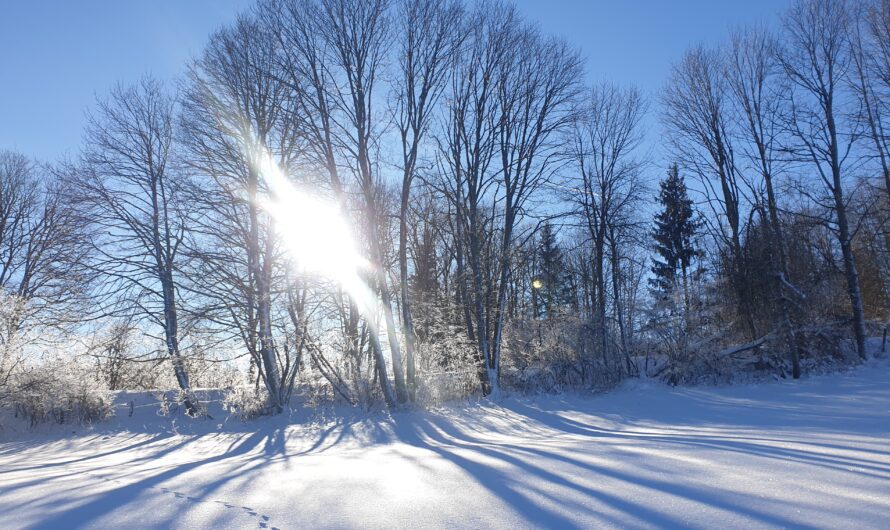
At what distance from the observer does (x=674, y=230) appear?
29.1 m

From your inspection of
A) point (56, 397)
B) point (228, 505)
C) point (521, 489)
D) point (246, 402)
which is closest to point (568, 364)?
point (246, 402)

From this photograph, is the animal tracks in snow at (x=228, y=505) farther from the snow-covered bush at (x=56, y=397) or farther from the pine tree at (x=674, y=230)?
the pine tree at (x=674, y=230)

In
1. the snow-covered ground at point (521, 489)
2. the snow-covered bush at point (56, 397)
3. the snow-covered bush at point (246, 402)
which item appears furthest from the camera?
the snow-covered bush at point (246, 402)

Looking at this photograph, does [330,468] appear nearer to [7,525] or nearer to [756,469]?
[7,525]

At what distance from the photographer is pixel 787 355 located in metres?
15.3

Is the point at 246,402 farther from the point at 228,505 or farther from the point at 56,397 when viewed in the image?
the point at 228,505

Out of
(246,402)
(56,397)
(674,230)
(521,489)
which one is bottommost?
(521,489)

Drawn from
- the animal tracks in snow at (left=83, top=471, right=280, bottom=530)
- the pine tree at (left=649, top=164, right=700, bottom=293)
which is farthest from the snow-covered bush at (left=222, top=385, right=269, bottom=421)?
the pine tree at (left=649, top=164, right=700, bottom=293)

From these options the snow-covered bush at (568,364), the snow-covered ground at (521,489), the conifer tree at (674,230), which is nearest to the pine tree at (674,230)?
the conifer tree at (674,230)

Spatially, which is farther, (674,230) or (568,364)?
(674,230)

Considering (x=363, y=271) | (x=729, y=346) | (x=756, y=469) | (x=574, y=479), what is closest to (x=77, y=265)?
(x=363, y=271)

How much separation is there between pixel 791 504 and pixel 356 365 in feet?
36.8

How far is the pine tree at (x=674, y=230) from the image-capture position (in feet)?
93.8

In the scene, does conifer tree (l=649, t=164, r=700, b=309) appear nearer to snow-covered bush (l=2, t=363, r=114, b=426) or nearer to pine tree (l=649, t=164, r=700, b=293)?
pine tree (l=649, t=164, r=700, b=293)
